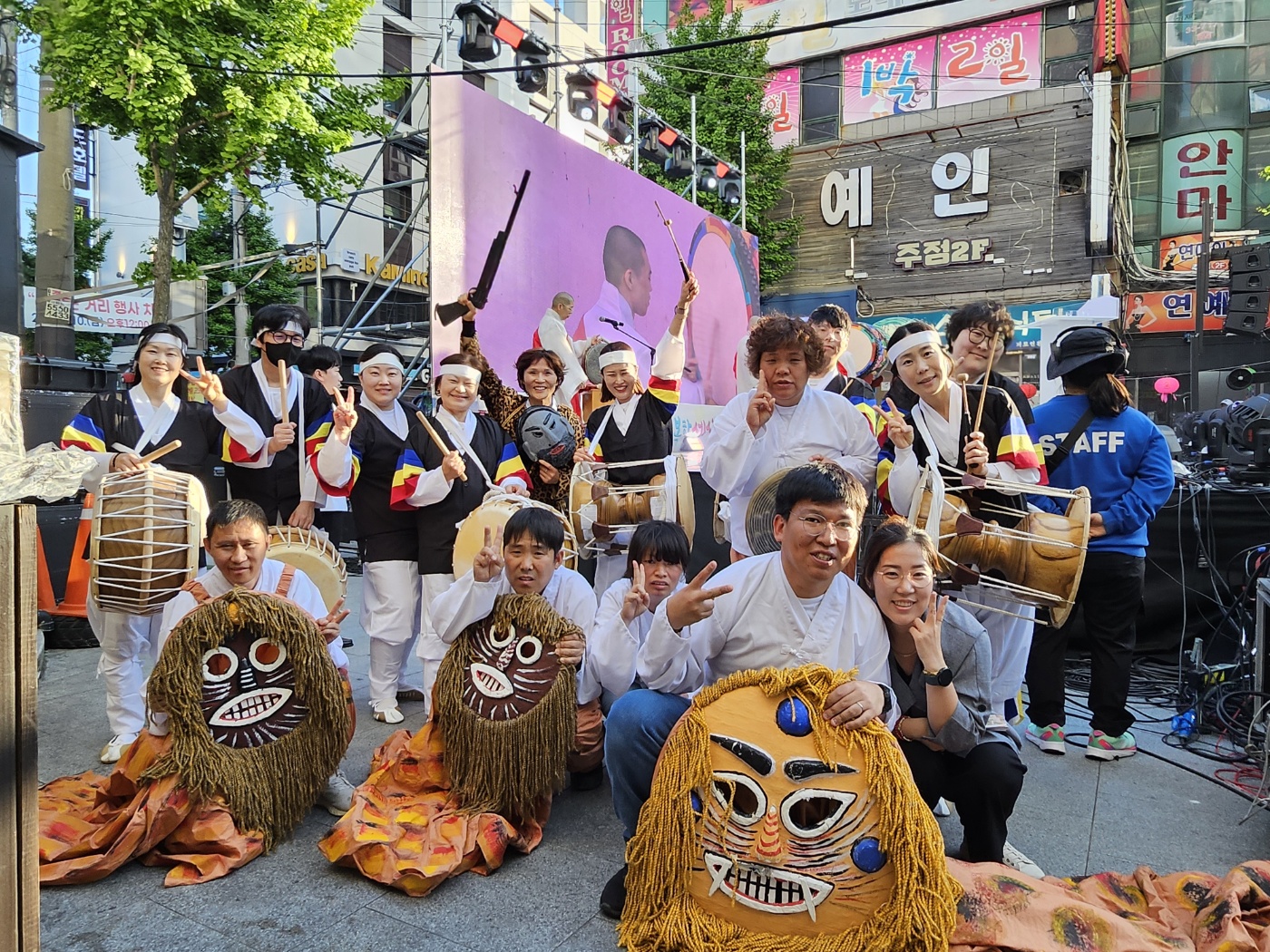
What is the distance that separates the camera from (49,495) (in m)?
1.50

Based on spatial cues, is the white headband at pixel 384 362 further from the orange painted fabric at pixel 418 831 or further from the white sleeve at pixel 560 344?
the white sleeve at pixel 560 344

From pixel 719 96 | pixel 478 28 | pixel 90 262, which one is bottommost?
pixel 478 28

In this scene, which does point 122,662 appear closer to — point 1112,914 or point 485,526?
point 485,526

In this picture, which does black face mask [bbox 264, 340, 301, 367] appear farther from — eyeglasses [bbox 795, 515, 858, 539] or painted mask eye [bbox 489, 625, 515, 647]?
eyeglasses [bbox 795, 515, 858, 539]

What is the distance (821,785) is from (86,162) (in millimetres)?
22691

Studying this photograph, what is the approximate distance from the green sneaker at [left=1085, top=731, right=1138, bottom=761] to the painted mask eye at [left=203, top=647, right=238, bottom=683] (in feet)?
11.0

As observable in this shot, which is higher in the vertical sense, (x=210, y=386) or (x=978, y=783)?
(x=210, y=386)

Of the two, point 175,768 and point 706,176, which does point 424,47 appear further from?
point 175,768

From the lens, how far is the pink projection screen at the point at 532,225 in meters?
6.30

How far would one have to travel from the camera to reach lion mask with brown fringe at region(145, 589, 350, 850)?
2.57 meters

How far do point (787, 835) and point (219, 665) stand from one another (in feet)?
5.84

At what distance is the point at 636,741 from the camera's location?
7.43 feet

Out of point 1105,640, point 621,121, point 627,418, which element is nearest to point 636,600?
point 627,418

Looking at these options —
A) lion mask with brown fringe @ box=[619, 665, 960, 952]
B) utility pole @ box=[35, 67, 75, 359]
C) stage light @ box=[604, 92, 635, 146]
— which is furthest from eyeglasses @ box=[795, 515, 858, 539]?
utility pole @ box=[35, 67, 75, 359]
